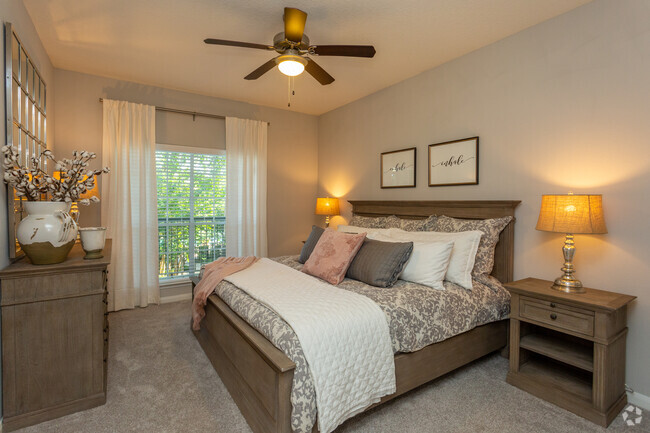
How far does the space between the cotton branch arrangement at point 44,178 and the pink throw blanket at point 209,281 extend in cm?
102

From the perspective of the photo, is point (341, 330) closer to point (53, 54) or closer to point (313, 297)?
point (313, 297)

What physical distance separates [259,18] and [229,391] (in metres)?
2.73

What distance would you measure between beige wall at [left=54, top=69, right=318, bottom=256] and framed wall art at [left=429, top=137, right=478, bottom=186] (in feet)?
7.51

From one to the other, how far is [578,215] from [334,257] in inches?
65.9

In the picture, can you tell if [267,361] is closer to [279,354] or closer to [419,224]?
[279,354]

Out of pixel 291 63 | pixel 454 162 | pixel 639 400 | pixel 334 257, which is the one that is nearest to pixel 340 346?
pixel 334 257

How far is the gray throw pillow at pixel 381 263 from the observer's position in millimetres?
2439

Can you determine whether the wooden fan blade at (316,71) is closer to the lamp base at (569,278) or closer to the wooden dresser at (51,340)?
the wooden dresser at (51,340)

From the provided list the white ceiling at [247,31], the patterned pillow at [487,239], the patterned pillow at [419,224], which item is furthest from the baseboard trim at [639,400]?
the white ceiling at [247,31]

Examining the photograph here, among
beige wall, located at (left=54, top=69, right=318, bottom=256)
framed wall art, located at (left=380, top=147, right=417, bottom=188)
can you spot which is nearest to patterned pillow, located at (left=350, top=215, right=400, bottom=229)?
framed wall art, located at (left=380, top=147, right=417, bottom=188)

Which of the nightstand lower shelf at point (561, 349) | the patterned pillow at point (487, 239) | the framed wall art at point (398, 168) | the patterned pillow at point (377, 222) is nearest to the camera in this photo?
the nightstand lower shelf at point (561, 349)

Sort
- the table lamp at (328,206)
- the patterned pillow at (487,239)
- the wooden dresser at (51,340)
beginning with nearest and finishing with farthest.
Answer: the wooden dresser at (51,340), the patterned pillow at (487,239), the table lamp at (328,206)

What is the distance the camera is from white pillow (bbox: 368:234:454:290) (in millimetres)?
2461

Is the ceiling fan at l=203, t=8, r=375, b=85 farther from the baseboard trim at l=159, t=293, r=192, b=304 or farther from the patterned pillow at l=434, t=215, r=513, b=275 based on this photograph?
the baseboard trim at l=159, t=293, r=192, b=304
